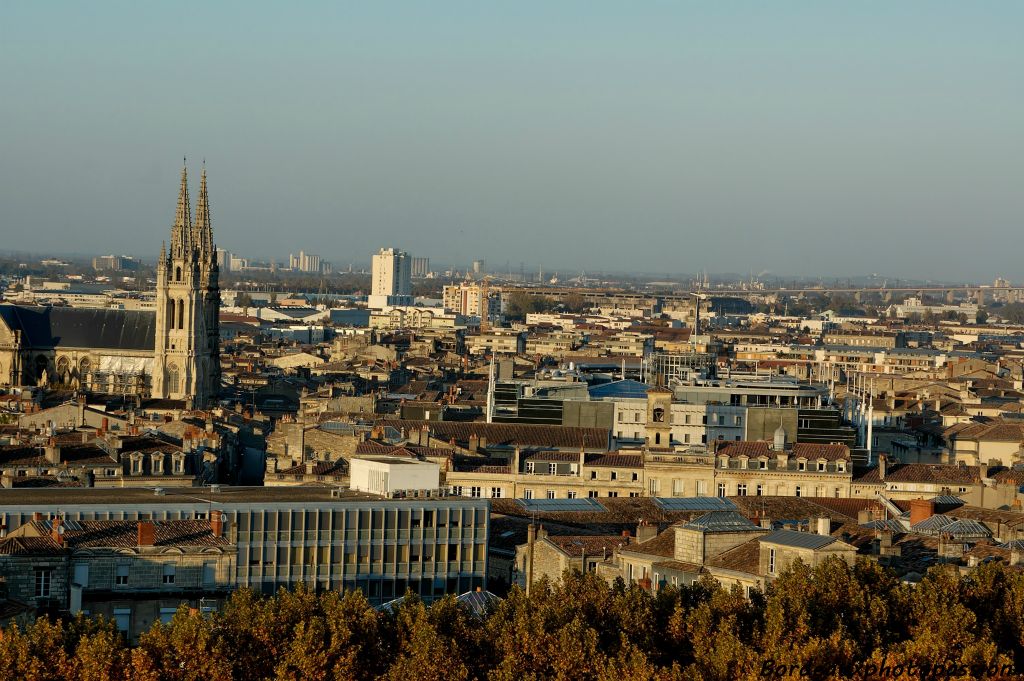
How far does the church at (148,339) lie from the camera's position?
126812 millimetres

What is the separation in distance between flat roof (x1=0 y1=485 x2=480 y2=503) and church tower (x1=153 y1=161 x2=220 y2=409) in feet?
235

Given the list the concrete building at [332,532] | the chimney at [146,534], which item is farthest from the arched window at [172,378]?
the chimney at [146,534]

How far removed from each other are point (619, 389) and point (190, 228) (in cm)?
4324

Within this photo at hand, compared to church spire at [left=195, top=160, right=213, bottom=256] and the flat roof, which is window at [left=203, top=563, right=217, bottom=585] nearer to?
the flat roof

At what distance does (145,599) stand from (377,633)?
7.52 metres

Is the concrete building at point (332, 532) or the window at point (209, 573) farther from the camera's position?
the concrete building at point (332, 532)

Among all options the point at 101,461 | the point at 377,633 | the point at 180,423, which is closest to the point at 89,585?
the point at 377,633

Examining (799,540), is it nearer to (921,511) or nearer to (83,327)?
(921,511)

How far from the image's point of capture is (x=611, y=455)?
240 feet

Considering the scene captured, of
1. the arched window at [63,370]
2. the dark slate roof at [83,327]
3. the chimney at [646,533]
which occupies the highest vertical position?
the chimney at [646,533]

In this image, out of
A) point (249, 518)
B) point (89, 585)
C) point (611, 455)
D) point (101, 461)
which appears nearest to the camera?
point (89, 585)

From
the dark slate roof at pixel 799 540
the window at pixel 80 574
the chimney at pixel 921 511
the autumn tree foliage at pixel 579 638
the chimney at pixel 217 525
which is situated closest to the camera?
the autumn tree foliage at pixel 579 638

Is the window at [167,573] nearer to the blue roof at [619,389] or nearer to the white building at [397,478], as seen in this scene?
the white building at [397,478]

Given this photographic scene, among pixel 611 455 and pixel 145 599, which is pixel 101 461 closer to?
pixel 611 455
